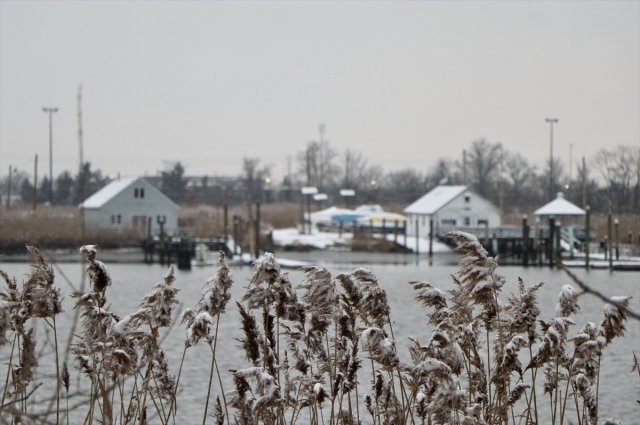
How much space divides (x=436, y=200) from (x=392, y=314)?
38.5 m

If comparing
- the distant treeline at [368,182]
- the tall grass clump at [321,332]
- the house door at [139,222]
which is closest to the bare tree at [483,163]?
the distant treeline at [368,182]

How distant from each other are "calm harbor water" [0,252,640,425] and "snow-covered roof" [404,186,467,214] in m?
9.84

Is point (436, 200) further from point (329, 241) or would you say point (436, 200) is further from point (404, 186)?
point (404, 186)

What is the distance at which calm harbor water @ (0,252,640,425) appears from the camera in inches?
502

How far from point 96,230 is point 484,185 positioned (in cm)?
5844

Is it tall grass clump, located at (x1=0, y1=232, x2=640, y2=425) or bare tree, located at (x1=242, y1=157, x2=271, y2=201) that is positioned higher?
bare tree, located at (x1=242, y1=157, x2=271, y2=201)

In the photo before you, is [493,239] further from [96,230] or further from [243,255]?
[96,230]

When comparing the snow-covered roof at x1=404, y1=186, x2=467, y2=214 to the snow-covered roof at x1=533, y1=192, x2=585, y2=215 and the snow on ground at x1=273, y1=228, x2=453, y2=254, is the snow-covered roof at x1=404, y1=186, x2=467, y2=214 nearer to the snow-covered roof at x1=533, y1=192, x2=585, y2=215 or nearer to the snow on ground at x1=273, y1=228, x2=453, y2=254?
the snow on ground at x1=273, y1=228, x2=453, y2=254

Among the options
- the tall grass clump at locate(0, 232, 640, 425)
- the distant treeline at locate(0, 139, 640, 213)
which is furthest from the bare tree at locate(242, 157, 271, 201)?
the tall grass clump at locate(0, 232, 640, 425)

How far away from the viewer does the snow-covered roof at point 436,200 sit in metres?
58.6

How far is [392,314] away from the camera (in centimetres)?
2361

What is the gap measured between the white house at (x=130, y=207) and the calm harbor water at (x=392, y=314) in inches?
668

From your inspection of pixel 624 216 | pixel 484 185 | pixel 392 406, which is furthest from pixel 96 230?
pixel 484 185

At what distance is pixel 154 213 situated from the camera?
2515 inches
